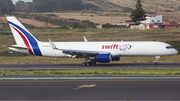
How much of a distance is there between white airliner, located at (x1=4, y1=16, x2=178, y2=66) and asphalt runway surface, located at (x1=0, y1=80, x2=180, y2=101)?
1461 centimetres

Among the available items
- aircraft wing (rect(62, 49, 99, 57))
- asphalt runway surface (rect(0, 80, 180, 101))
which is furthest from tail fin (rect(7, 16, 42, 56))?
asphalt runway surface (rect(0, 80, 180, 101))

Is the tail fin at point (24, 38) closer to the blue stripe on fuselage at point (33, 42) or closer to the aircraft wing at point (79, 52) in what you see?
the blue stripe on fuselage at point (33, 42)

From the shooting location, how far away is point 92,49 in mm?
37906

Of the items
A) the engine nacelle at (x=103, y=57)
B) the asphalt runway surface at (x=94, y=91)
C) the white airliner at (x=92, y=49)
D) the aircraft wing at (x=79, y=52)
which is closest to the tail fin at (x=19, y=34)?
the white airliner at (x=92, y=49)

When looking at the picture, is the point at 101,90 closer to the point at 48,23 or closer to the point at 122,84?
the point at 122,84

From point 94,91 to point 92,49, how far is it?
64.8ft

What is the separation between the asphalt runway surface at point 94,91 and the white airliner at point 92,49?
47.9 feet

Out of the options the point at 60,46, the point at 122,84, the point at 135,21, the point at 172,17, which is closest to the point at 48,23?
the point at 135,21

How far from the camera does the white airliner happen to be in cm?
3625

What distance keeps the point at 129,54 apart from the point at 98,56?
171 inches

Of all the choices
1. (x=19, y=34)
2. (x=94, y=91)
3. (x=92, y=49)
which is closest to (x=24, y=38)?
(x=19, y=34)

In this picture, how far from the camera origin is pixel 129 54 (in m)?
36.9

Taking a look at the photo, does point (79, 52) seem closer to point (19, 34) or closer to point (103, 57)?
point (103, 57)

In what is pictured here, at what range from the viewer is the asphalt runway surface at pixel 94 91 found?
653 inches
